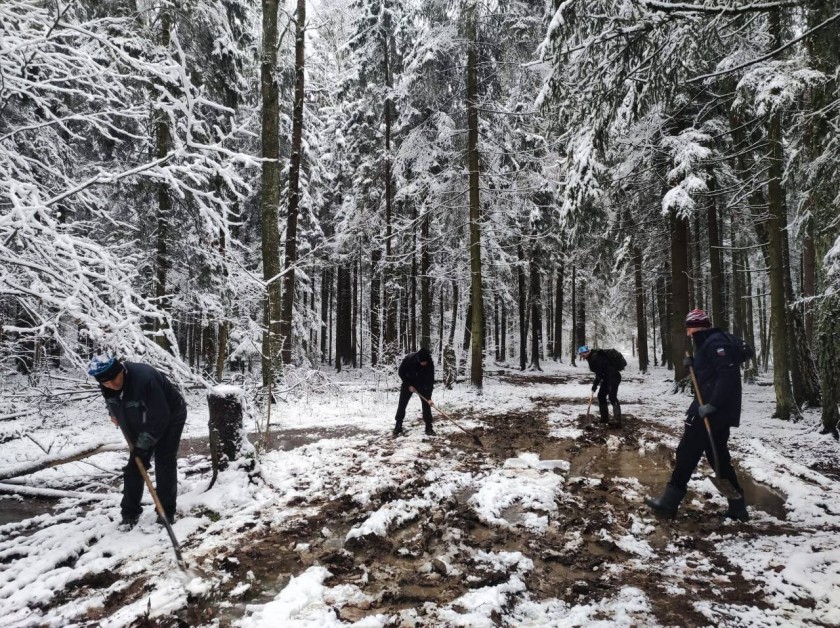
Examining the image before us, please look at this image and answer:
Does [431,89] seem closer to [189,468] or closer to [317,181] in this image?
[317,181]

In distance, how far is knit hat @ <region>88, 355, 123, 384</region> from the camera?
379 centimetres

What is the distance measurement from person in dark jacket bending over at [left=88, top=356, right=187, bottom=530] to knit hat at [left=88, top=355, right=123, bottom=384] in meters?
0.03

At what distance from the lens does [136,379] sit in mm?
4270

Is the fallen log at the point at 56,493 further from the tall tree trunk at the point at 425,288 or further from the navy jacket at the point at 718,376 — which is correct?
the tall tree trunk at the point at 425,288

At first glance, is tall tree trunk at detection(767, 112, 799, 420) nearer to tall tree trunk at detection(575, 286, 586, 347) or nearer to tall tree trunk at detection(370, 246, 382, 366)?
tall tree trunk at detection(370, 246, 382, 366)

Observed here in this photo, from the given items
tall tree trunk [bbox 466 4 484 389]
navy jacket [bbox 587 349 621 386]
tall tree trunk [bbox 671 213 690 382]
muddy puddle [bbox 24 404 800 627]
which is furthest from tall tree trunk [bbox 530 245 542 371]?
muddy puddle [bbox 24 404 800 627]

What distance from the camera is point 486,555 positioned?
3.67 metres

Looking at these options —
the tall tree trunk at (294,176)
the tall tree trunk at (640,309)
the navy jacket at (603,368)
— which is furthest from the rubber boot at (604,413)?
the tall tree trunk at (640,309)

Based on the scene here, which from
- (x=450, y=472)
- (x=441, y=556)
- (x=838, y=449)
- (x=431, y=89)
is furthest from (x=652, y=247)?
(x=441, y=556)

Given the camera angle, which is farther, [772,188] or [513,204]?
[513,204]

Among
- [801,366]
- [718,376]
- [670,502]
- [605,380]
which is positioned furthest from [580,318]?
[670,502]

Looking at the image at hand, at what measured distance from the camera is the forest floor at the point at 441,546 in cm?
297

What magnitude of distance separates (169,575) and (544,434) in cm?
648

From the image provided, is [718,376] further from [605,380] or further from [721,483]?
[605,380]
